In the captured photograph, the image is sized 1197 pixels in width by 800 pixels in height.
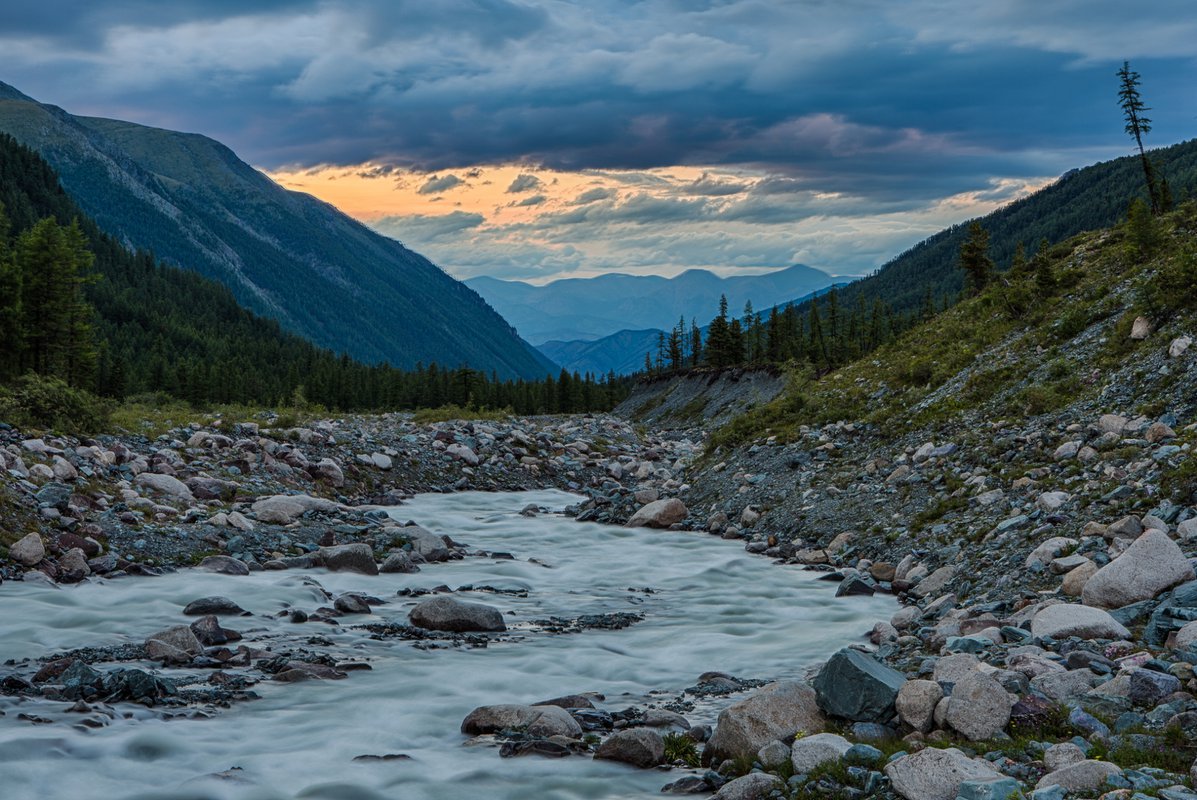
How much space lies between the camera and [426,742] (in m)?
9.91

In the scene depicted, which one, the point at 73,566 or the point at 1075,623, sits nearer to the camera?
the point at 1075,623

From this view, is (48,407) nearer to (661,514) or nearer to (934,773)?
(661,514)

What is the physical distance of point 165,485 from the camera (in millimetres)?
20953

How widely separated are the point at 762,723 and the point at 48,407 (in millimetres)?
22567

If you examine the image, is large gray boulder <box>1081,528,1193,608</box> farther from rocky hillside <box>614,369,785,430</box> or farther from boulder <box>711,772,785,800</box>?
rocky hillside <box>614,369,785,430</box>

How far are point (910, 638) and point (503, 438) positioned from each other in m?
28.3

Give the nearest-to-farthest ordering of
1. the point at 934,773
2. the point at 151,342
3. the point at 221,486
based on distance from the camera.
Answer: the point at 934,773 → the point at 221,486 → the point at 151,342

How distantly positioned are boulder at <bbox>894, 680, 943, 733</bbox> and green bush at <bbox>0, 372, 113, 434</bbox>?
74.1 feet

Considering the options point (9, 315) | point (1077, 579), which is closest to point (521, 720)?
point (1077, 579)

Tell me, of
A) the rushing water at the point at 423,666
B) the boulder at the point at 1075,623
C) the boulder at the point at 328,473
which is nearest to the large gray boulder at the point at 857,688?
the rushing water at the point at 423,666

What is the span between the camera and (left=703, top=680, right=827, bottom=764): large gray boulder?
27.6ft

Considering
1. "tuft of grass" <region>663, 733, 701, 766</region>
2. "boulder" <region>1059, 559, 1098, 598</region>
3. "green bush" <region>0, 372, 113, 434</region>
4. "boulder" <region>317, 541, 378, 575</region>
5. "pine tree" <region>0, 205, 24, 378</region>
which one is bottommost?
"tuft of grass" <region>663, 733, 701, 766</region>

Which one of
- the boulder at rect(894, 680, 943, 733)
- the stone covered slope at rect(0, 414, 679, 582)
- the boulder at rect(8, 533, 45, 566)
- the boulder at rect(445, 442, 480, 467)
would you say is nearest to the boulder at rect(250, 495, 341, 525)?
the stone covered slope at rect(0, 414, 679, 582)

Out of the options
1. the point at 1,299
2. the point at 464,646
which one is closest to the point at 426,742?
the point at 464,646
